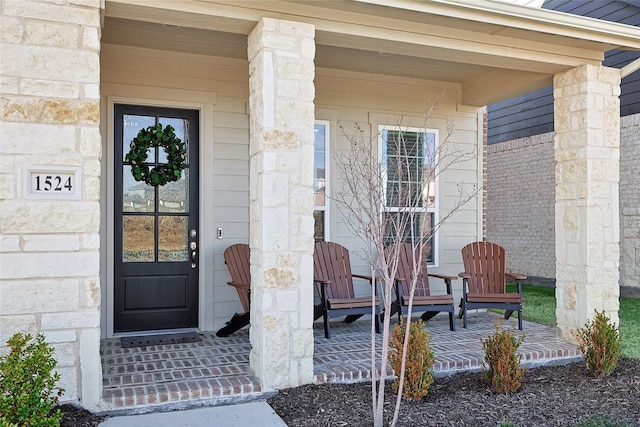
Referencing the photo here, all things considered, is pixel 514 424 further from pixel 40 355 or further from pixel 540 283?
pixel 540 283

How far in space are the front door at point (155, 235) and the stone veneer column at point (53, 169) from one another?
1867mm

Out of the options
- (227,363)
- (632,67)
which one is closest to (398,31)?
(632,67)

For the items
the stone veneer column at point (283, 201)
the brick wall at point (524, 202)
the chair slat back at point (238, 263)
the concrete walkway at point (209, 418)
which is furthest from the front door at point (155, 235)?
the brick wall at point (524, 202)

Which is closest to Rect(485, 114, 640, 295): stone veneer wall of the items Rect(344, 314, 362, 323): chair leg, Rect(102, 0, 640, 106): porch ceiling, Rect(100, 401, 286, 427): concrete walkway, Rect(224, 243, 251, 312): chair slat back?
Rect(102, 0, 640, 106): porch ceiling

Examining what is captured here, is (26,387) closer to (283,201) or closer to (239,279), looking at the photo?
(283,201)

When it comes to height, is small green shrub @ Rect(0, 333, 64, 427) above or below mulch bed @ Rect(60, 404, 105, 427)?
above

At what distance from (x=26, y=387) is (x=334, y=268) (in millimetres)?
3180

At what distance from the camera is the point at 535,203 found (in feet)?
33.3

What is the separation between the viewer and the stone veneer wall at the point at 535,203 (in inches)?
327

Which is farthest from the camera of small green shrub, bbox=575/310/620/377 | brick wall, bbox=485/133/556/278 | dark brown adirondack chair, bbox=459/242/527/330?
brick wall, bbox=485/133/556/278

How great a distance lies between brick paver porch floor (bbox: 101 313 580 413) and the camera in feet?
11.1

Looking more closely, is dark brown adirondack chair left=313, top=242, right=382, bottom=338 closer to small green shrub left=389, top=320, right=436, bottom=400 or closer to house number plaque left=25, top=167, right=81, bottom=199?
small green shrub left=389, top=320, right=436, bottom=400

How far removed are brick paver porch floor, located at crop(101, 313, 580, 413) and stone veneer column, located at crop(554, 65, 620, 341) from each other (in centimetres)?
44

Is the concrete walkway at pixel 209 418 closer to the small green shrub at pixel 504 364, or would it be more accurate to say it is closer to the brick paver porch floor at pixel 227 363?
the brick paver porch floor at pixel 227 363
